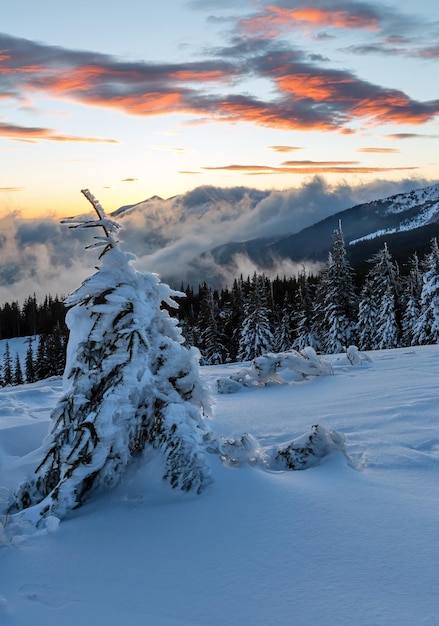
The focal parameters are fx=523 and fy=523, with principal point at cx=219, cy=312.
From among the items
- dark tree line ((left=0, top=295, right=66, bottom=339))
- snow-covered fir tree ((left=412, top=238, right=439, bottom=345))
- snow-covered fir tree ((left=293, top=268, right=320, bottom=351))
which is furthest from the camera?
dark tree line ((left=0, top=295, right=66, bottom=339))

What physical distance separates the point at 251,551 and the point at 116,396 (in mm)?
1997

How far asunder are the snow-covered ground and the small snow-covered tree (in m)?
0.21

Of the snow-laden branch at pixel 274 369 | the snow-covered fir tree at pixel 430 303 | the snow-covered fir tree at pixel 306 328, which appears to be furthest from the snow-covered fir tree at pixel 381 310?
the snow-laden branch at pixel 274 369

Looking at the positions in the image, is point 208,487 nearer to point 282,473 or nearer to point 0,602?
point 282,473

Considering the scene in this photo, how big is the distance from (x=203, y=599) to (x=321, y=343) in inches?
1718

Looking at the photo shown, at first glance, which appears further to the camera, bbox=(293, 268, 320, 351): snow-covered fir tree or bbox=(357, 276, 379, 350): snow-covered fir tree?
bbox=(293, 268, 320, 351): snow-covered fir tree

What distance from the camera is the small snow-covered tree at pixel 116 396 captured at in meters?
4.62

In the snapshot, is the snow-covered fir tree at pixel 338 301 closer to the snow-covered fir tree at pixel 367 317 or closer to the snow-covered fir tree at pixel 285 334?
the snow-covered fir tree at pixel 367 317

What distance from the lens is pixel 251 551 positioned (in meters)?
3.47

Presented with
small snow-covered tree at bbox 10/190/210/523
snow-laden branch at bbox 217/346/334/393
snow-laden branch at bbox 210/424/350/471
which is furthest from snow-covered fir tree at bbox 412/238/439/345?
small snow-covered tree at bbox 10/190/210/523

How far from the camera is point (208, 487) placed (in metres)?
4.41

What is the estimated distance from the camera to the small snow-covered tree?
182 inches

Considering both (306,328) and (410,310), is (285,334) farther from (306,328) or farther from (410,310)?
(410,310)

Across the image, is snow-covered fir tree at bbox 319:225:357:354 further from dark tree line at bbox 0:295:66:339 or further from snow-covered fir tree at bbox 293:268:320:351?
dark tree line at bbox 0:295:66:339
